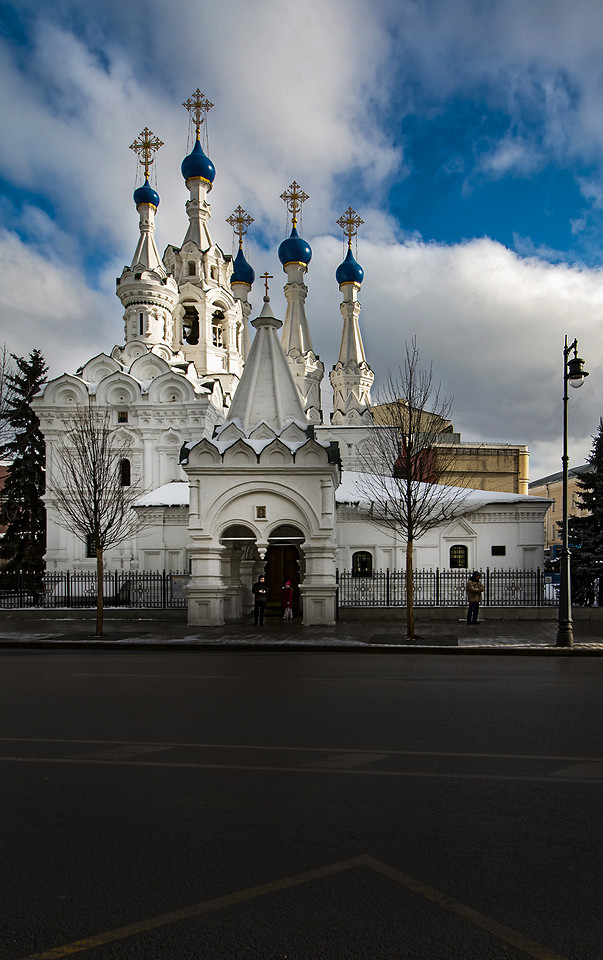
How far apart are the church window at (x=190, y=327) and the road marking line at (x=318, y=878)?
4328 cm

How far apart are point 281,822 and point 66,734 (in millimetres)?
3310

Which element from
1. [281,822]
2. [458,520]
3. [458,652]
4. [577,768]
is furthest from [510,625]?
[281,822]

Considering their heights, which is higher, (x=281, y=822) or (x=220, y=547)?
A: (x=220, y=547)

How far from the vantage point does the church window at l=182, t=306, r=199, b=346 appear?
45237mm

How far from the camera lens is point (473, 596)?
1866cm

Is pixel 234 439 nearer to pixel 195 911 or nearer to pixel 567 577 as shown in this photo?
pixel 567 577

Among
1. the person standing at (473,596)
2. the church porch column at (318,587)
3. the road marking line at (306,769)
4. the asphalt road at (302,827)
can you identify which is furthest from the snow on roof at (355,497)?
the road marking line at (306,769)

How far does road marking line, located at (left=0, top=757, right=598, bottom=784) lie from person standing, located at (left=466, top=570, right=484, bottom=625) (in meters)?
13.3

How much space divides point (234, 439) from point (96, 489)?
3961 mm

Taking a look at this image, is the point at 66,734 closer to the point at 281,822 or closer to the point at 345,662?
the point at 281,822

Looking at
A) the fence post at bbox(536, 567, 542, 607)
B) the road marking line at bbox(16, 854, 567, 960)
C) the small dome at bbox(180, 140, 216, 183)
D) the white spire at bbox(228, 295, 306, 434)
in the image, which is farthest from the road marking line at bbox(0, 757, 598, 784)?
the small dome at bbox(180, 140, 216, 183)

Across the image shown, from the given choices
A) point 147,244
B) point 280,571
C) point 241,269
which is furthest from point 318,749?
point 241,269

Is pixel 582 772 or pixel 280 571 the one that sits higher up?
pixel 280 571

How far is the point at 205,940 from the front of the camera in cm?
326
